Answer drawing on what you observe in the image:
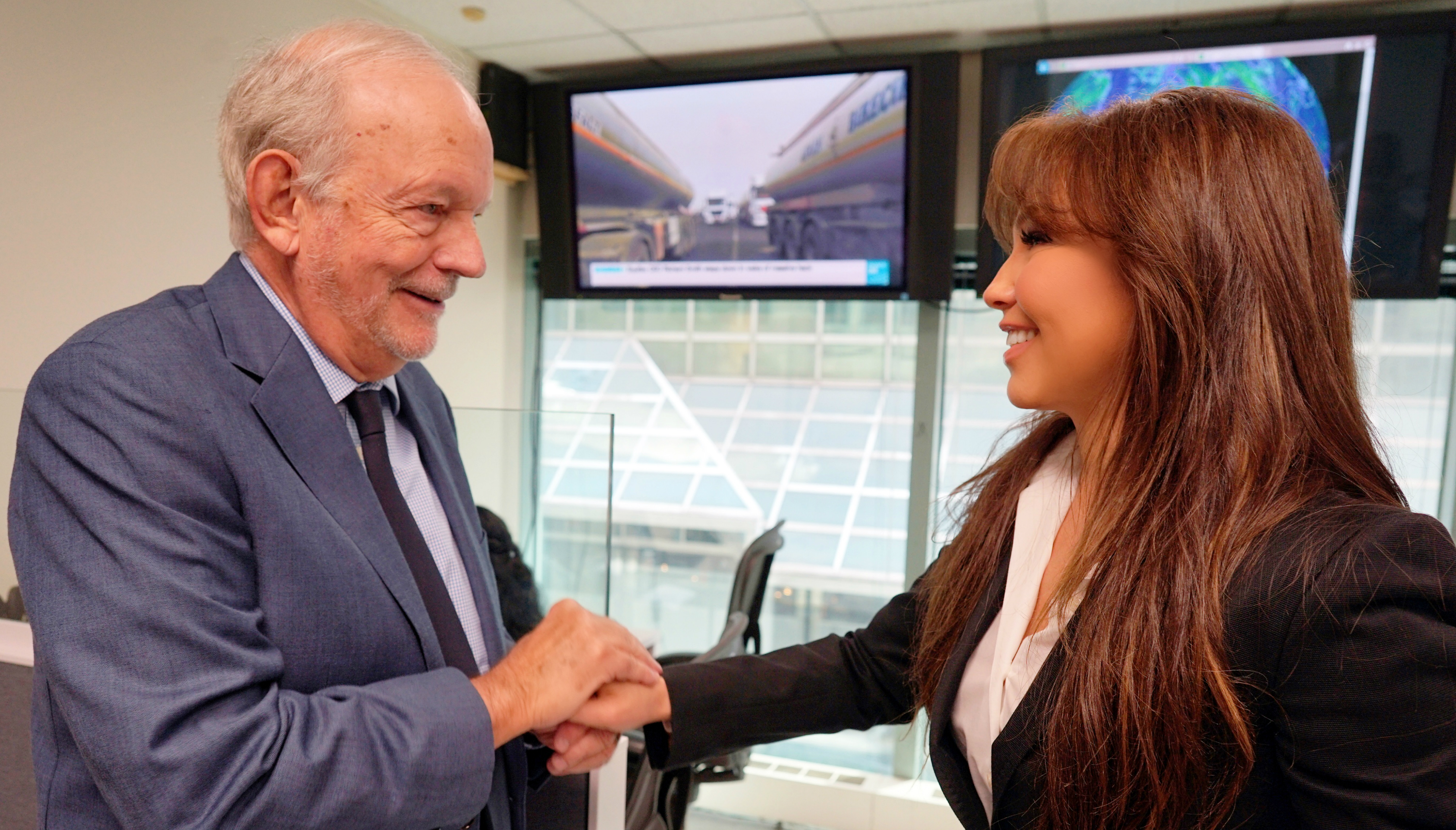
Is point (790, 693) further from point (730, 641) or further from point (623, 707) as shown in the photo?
point (730, 641)

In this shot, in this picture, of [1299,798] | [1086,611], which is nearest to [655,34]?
[1086,611]

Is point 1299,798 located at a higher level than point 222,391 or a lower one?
lower

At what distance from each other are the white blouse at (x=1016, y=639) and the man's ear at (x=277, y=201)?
0.92 m

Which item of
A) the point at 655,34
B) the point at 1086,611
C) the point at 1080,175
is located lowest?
the point at 1086,611

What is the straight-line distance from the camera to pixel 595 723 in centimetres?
125

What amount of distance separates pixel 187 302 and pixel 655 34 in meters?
2.69

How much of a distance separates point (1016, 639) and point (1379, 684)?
34 cm

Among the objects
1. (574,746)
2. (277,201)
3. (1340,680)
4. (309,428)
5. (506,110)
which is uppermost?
(506,110)

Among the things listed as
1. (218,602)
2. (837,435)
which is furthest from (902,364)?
(218,602)

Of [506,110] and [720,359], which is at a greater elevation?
[506,110]

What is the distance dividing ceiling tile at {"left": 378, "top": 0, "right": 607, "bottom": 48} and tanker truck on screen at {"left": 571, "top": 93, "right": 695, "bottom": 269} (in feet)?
1.13

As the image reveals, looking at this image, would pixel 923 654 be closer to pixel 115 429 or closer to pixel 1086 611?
pixel 1086 611

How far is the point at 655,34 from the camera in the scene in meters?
3.40

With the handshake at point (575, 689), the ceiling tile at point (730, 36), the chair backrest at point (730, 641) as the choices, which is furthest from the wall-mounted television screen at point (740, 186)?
the handshake at point (575, 689)
